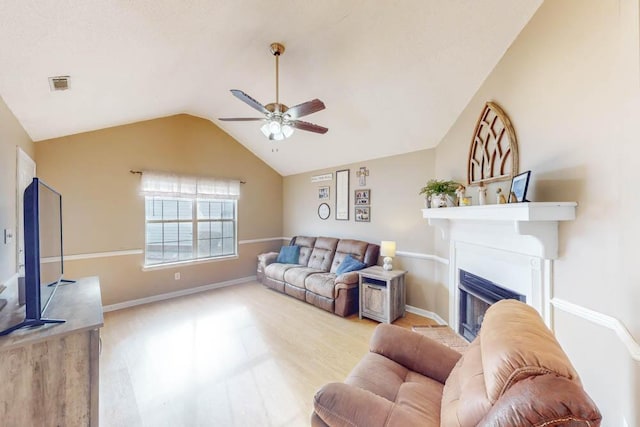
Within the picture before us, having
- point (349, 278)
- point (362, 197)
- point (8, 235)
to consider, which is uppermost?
point (362, 197)

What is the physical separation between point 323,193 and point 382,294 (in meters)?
2.33

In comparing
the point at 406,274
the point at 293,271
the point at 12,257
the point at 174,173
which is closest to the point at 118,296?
the point at 12,257

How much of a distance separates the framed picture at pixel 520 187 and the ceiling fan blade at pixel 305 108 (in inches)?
62.2

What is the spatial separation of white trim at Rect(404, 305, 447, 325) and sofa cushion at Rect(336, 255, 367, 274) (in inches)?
33.3

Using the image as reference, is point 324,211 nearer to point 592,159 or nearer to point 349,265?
point 349,265

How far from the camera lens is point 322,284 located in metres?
3.77

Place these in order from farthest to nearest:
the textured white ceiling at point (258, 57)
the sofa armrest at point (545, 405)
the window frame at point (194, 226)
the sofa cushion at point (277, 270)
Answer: the sofa cushion at point (277, 270)
the window frame at point (194, 226)
the textured white ceiling at point (258, 57)
the sofa armrest at point (545, 405)

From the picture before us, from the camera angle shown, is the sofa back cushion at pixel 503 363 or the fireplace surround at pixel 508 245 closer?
the sofa back cushion at pixel 503 363

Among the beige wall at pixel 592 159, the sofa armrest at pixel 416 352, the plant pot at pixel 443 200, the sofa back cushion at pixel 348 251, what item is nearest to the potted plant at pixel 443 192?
the plant pot at pixel 443 200

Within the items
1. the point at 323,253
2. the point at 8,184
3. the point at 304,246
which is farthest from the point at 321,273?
the point at 8,184

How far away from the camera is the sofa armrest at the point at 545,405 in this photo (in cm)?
64

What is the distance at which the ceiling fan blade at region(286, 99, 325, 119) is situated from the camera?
88.5 inches

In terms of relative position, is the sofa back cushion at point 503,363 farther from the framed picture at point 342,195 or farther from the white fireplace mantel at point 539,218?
the framed picture at point 342,195

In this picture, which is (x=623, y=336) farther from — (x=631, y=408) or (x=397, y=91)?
(x=397, y=91)
